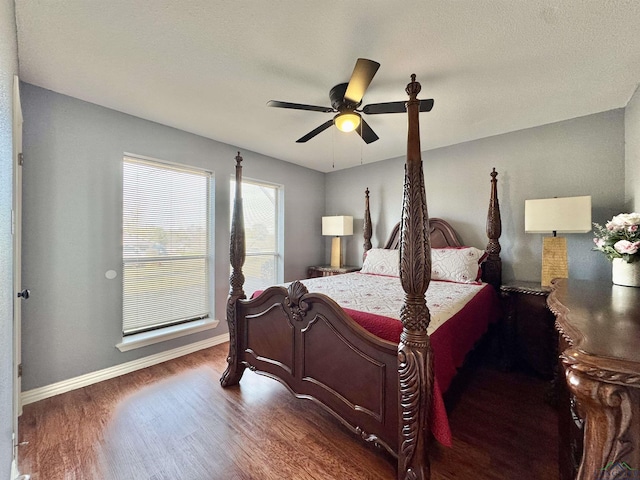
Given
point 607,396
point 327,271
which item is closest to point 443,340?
point 607,396

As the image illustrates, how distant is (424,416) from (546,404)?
1.56m

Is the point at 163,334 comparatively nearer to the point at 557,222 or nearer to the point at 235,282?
the point at 235,282

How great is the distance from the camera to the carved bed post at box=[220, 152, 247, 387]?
7.97 ft

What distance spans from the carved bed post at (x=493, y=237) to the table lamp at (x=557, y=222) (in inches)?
15.7

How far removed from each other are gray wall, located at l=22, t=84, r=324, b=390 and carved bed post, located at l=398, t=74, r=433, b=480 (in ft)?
8.76

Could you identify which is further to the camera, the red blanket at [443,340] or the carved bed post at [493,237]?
the carved bed post at [493,237]

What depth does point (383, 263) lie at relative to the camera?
11.5ft

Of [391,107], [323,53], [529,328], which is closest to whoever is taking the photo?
[323,53]

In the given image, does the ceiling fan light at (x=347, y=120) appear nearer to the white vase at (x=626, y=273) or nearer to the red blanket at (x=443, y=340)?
the red blanket at (x=443, y=340)

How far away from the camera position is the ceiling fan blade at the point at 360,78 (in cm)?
155

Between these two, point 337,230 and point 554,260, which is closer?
point 554,260

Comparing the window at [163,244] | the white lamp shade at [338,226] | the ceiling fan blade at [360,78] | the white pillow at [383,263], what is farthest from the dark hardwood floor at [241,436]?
the white lamp shade at [338,226]

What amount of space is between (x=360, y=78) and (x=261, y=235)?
2.80 m

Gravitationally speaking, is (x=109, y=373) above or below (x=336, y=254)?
below
